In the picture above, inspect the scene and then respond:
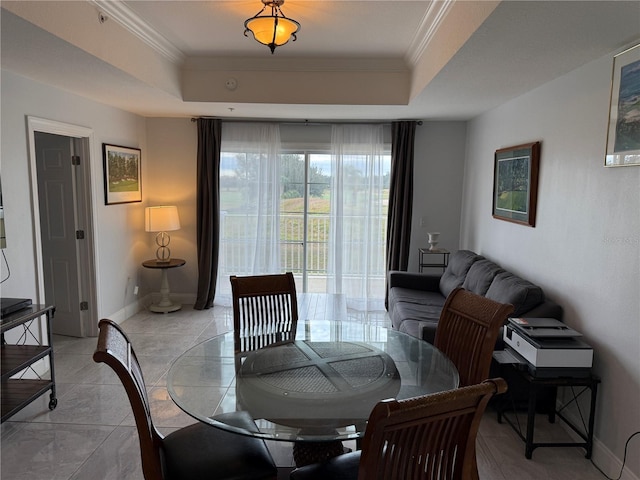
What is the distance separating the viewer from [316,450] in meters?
2.17

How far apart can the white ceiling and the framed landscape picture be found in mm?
115

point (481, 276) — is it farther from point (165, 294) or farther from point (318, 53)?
point (165, 294)

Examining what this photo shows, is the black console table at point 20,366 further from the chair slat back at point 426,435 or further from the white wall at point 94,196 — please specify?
the chair slat back at point 426,435

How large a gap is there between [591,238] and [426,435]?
6.50ft

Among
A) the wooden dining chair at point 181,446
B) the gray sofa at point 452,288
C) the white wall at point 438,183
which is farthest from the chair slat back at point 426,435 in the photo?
the white wall at point 438,183

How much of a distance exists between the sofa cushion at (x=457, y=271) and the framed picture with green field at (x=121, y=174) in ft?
12.3

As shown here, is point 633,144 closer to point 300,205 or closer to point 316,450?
point 316,450

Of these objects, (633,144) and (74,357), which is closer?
(633,144)

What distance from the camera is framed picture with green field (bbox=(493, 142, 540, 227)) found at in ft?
11.0

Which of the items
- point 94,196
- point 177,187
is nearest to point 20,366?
point 94,196

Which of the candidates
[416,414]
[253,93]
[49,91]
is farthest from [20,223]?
[416,414]

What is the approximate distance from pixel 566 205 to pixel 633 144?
0.76 metres

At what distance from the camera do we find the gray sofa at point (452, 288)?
9.71 feet

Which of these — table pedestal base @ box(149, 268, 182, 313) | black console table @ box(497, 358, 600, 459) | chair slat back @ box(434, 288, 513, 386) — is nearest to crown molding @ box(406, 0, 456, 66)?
chair slat back @ box(434, 288, 513, 386)
